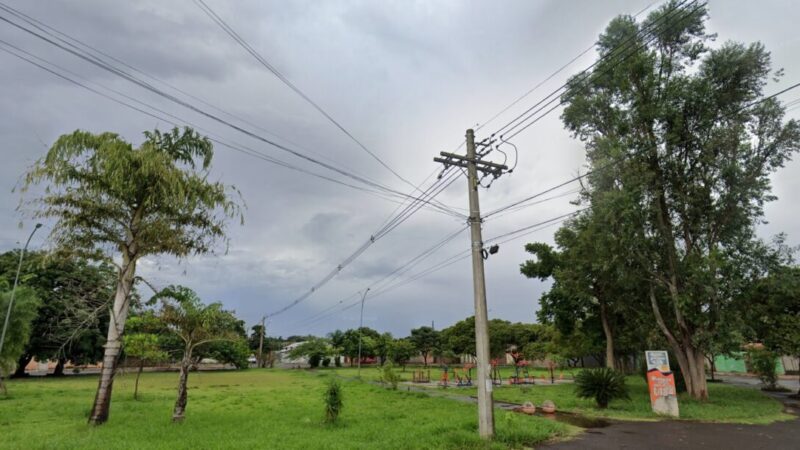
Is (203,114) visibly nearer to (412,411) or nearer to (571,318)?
(412,411)

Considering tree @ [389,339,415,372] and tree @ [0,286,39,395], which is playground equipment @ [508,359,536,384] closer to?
tree @ [389,339,415,372]

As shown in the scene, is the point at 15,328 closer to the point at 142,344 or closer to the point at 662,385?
the point at 142,344

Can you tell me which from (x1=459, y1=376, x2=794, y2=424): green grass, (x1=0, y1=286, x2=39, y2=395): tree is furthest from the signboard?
(x1=0, y1=286, x2=39, y2=395): tree

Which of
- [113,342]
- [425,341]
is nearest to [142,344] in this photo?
[113,342]

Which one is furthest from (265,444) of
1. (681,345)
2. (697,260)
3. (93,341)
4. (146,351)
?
(93,341)

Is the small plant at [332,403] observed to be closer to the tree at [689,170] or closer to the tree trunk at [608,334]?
the tree at [689,170]

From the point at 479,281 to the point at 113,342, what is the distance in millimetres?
12373

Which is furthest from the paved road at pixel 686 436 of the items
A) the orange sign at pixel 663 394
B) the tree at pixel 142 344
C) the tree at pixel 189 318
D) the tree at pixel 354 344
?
the tree at pixel 354 344

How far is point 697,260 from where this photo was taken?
19062 mm

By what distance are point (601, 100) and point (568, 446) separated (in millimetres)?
17530

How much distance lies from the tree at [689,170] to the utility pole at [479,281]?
8.40m

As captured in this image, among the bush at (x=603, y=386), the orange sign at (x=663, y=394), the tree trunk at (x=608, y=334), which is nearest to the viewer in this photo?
the orange sign at (x=663, y=394)

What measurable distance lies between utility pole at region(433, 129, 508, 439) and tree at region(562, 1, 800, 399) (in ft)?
27.6

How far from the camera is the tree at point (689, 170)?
62.6 feet
